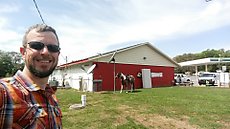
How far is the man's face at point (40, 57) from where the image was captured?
6.56ft

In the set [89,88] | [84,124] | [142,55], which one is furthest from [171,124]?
[142,55]

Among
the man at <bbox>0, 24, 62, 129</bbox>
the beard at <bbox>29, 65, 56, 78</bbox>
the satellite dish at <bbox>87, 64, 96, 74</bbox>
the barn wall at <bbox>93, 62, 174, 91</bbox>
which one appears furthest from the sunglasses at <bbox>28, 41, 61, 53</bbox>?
the barn wall at <bbox>93, 62, 174, 91</bbox>

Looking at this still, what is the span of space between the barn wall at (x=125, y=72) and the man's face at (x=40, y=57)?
2263 cm

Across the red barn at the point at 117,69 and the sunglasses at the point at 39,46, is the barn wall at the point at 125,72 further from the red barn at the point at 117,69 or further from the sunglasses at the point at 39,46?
the sunglasses at the point at 39,46

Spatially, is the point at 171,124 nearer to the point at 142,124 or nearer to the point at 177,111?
the point at 142,124

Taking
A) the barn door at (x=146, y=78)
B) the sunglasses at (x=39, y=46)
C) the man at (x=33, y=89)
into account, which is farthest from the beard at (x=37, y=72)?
the barn door at (x=146, y=78)

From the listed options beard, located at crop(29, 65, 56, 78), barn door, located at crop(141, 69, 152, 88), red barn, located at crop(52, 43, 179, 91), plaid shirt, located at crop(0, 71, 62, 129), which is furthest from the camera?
barn door, located at crop(141, 69, 152, 88)

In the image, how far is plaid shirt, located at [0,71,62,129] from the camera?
5.40ft

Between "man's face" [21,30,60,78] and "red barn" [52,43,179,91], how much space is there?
2200 cm

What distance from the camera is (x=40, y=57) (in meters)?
2.03

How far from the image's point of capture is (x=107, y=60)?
26359mm

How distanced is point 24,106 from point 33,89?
0.22 meters

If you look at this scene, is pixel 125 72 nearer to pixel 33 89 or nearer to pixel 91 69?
pixel 91 69

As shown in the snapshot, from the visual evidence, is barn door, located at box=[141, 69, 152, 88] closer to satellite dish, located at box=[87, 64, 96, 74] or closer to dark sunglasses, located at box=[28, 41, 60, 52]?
satellite dish, located at box=[87, 64, 96, 74]
